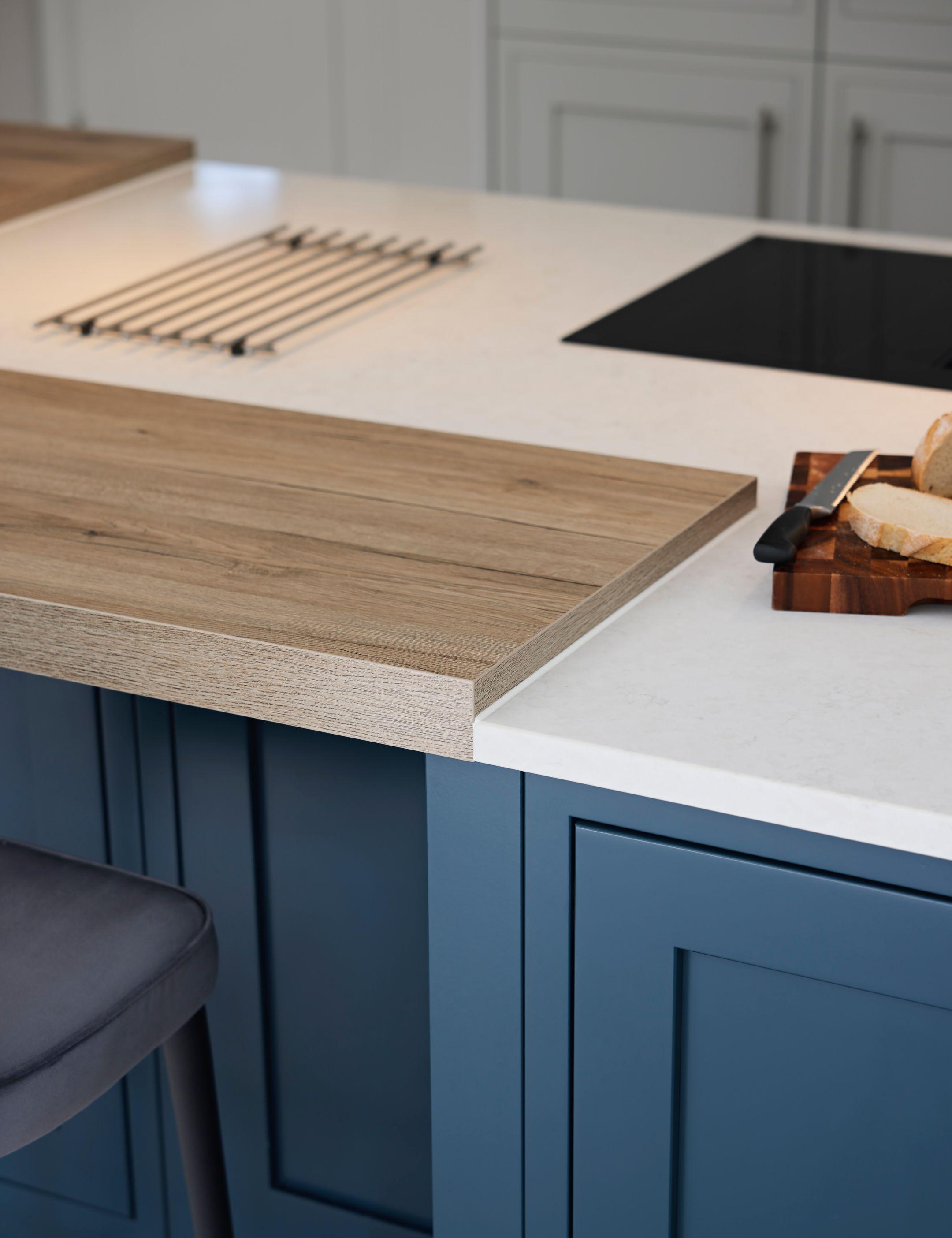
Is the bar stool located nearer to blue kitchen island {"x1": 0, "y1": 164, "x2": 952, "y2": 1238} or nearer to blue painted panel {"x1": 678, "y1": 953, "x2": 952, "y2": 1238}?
blue kitchen island {"x1": 0, "y1": 164, "x2": 952, "y2": 1238}

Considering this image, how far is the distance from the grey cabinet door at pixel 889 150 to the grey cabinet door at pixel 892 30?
28 mm

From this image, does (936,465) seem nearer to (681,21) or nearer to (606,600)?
(606,600)

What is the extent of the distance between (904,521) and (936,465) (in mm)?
83

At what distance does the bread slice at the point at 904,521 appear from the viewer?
1.00 m

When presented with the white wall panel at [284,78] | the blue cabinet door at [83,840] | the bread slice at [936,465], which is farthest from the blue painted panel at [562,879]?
the white wall panel at [284,78]

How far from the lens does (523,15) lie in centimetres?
333

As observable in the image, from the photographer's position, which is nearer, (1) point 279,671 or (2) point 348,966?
(1) point 279,671

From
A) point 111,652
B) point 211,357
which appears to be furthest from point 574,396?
point 111,652

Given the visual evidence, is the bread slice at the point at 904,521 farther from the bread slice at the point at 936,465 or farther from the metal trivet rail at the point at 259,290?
the metal trivet rail at the point at 259,290

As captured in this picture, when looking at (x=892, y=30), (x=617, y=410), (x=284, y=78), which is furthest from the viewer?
(x=284, y=78)

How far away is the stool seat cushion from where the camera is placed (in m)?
0.91

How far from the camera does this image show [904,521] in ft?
3.38

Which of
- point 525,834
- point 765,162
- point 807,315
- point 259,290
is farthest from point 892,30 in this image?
point 525,834

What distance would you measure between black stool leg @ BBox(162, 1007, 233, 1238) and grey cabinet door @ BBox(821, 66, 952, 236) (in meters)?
2.45
